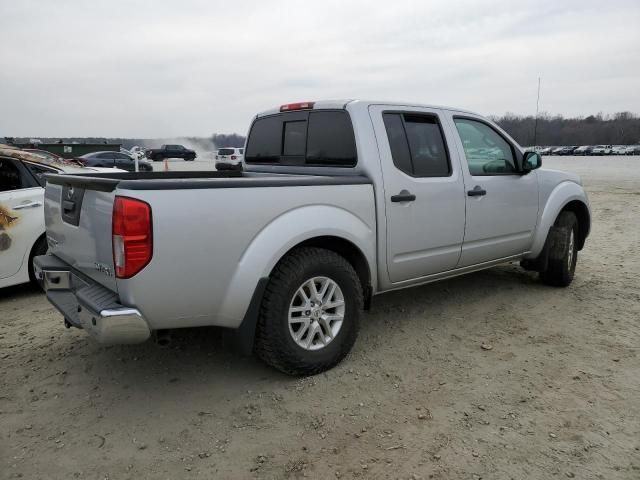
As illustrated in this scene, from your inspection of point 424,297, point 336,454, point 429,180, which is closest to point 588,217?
point 424,297

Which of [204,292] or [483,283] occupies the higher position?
[204,292]

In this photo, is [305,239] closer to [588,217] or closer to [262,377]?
[262,377]

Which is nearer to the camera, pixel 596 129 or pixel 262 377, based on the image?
pixel 262 377

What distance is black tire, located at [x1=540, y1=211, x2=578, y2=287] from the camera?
5332 mm

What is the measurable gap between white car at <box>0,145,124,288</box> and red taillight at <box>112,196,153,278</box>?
303 centimetres

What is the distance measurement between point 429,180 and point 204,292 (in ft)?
6.63

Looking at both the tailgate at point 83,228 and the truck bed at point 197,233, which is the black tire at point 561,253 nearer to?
the truck bed at point 197,233

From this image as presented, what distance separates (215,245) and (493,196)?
8.92 feet

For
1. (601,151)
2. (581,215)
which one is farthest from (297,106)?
(601,151)

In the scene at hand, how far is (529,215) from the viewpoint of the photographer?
4.99 m

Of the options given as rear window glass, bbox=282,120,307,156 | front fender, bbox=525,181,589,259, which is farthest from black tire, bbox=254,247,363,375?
front fender, bbox=525,181,589,259

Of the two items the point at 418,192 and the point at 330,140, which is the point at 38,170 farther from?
the point at 418,192

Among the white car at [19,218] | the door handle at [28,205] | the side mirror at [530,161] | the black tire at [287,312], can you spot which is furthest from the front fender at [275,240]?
the door handle at [28,205]

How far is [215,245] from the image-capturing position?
2.87 meters
